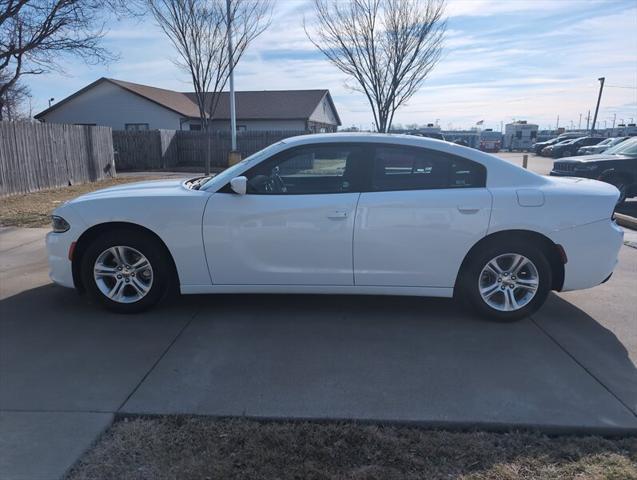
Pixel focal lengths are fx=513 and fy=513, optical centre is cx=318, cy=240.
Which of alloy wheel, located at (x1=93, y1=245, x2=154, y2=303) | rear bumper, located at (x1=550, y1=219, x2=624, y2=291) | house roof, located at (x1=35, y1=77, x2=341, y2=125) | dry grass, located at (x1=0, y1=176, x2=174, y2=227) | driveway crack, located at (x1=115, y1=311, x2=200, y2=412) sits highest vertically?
house roof, located at (x1=35, y1=77, x2=341, y2=125)

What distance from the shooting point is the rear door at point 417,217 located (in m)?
4.37

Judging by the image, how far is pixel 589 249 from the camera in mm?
4441

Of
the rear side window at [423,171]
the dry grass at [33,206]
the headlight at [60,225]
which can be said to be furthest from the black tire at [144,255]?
the dry grass at [33,206]

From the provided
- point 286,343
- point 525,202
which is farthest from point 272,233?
point 525,202

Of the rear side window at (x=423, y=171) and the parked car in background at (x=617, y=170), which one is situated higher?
the rear side window at (x=423, y=171)

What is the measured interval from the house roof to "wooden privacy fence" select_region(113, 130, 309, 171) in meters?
6.52

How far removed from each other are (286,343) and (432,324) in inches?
53.0

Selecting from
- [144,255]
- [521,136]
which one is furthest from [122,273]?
[521,136]

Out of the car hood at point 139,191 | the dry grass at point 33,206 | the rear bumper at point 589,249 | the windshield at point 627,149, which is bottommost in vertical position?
the dry grass at point 33,206

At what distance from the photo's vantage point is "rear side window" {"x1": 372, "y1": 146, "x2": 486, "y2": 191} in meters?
4.49

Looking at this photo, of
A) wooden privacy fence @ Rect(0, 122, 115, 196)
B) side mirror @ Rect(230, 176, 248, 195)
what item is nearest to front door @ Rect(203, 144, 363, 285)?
side mirror @ Rect(230, 176, 248, 195)

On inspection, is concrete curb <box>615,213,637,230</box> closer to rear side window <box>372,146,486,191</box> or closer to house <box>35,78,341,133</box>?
rear side window <box>372,146,486,191</box>

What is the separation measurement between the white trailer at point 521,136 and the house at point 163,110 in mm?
24355

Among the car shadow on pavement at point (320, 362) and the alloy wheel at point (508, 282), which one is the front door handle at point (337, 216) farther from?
the alloy wheel at point (508, 282)
